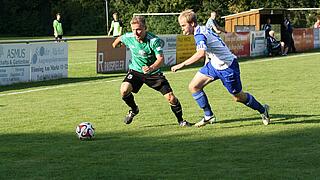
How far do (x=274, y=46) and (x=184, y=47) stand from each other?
21.3 feet

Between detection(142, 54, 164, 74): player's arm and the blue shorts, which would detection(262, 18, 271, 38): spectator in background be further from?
detection(142, 54, 164, 74): player's arm

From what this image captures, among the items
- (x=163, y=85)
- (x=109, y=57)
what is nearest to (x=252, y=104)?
(x=163, y=85)

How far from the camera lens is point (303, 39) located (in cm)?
3725

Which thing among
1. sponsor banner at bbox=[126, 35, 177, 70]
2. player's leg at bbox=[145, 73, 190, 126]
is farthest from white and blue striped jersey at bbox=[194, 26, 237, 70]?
sponsor banner at bbox=[126, 35, 177, 70]

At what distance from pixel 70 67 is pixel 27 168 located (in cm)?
1777

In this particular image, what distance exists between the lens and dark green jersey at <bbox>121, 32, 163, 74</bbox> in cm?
1076

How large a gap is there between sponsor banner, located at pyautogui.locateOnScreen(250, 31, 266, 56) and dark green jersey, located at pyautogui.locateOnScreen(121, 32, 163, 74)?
2148 centimetres

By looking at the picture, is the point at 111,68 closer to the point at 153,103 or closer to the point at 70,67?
the point at 70,67

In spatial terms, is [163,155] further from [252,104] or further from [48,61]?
[48,61]

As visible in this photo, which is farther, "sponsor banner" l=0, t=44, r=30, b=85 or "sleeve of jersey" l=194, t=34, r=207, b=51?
"sponsor banner" l=0, t=44, r=30, b=85

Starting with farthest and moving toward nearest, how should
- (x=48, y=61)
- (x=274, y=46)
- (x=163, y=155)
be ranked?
(x=274, y=46), (x=48, y=61), (x=163, y=155)

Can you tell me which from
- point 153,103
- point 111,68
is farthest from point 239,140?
point 111,68

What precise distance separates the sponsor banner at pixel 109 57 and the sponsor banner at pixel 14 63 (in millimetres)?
3605

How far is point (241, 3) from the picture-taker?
6619 cm
